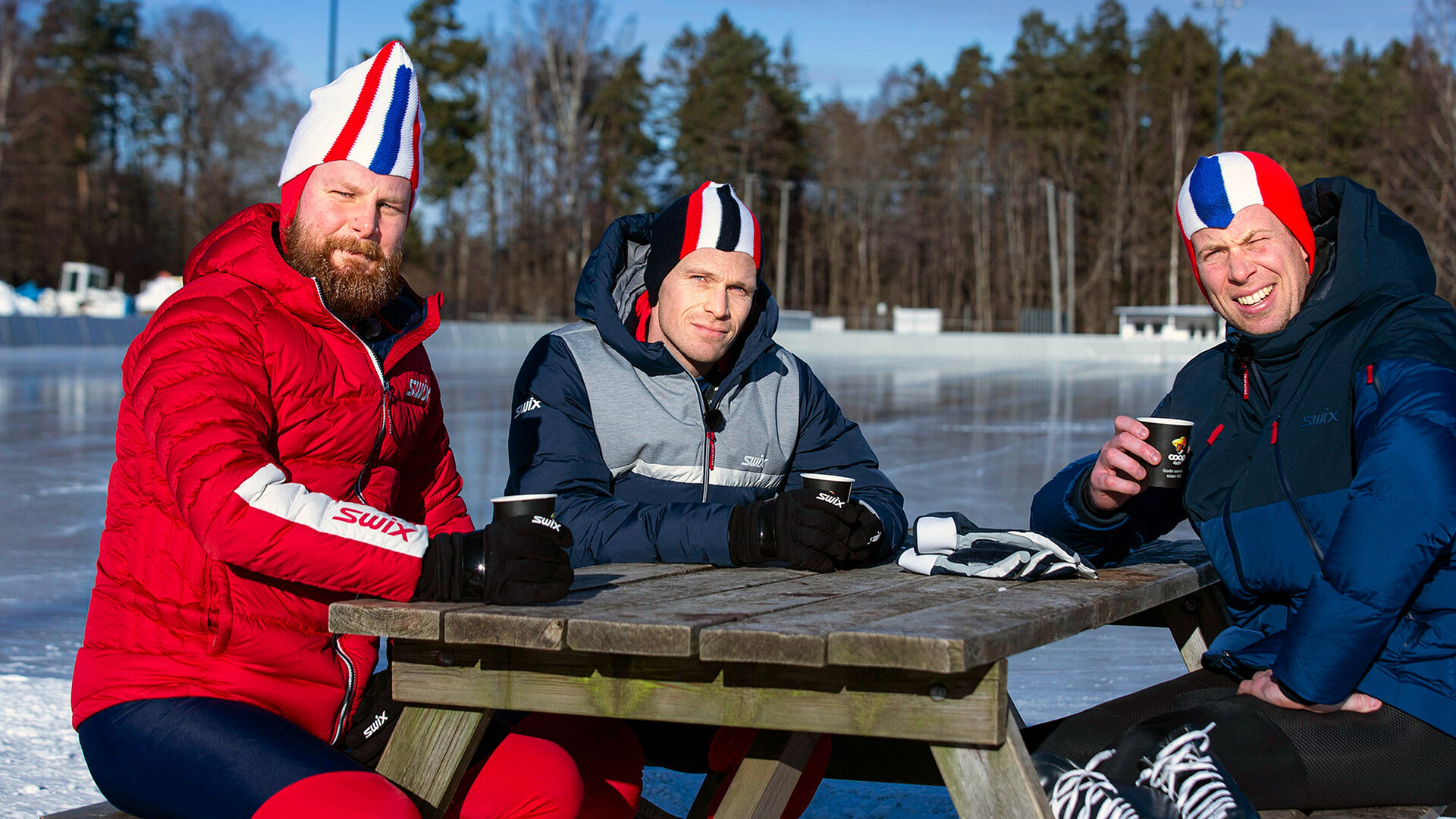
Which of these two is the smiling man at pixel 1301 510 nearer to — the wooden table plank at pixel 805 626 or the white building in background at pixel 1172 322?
the wooden table plank at pixel 805 626

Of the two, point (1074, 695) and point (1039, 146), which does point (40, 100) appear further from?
point (1074, 695)

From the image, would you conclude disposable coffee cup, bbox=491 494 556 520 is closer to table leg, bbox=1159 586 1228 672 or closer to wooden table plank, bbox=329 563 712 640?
wooden table plank, bbox=329 563 712 640

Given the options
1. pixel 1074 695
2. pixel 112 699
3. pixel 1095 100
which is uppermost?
pixel 1095 100

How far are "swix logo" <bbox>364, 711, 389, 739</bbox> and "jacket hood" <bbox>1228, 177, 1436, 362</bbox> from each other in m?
1.81

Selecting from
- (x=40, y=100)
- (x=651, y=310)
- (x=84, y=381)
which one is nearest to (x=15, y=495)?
(x=651, y=310)

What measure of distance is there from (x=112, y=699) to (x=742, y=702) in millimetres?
989

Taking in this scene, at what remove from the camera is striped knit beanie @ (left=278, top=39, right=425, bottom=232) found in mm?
2404

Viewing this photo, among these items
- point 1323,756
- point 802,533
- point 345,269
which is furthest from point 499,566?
point 1323,756

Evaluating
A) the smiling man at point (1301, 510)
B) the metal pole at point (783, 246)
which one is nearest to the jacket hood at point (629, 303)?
the smiling man at point (1301, 510)

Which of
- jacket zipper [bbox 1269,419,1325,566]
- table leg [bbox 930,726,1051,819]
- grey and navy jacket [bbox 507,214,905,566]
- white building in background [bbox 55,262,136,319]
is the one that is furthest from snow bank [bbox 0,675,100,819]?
white building in background [bbox 55,262,136,319]

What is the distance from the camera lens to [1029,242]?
203 feet

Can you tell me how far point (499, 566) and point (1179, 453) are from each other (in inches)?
52.4

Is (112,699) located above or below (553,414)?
below

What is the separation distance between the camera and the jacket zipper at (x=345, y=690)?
7.21ft
